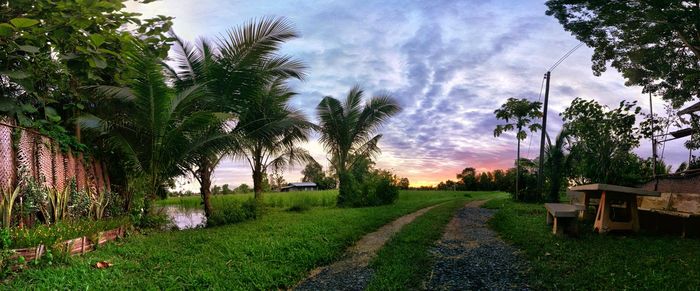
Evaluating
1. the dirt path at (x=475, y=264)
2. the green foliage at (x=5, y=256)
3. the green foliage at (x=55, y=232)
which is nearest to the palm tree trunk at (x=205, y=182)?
the green foliage at (x=55, y=232)

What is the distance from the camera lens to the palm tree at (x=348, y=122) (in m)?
16.8

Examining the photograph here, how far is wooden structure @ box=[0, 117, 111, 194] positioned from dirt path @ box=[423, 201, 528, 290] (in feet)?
20.9

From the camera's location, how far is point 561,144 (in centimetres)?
1630

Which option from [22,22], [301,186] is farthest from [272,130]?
[301,186]

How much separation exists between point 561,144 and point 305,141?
34.5 feet

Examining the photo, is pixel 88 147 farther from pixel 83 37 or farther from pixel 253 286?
pixel 253 286

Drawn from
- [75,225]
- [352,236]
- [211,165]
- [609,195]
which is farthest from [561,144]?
[75,225]

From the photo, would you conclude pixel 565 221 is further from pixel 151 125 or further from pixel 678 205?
pixel 151 125

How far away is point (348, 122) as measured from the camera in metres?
16.7

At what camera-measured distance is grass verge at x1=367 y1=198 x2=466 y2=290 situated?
4.41 metres

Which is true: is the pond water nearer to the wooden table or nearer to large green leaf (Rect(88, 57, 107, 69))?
large green leaf (Rect(88, 57, 107, 69))

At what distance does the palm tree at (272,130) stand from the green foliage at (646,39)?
8921mm

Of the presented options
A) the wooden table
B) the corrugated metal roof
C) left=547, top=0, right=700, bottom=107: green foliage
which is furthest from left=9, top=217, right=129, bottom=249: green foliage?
the corrugated metal roof

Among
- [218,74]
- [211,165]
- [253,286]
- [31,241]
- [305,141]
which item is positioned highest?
[218,74]
